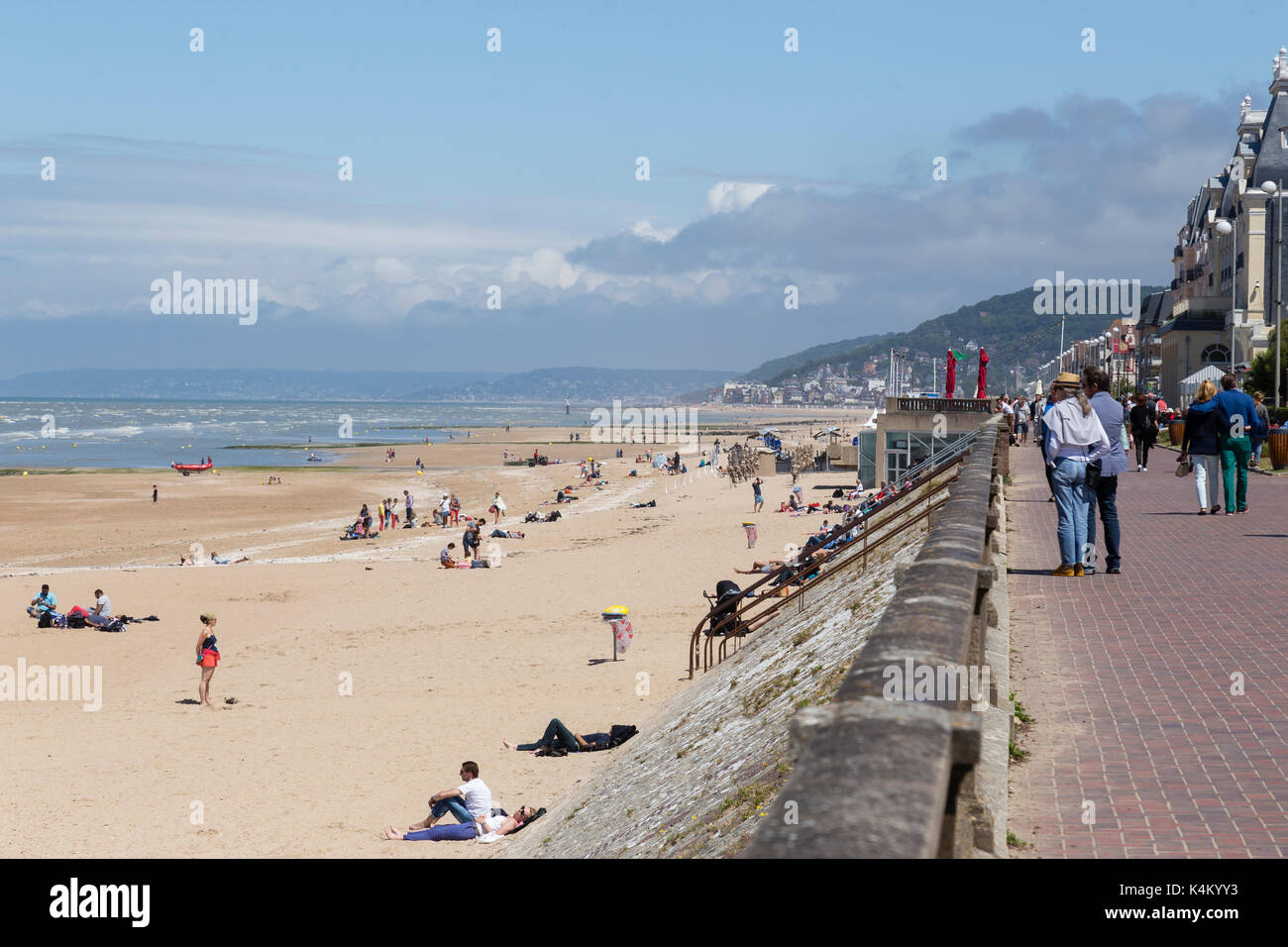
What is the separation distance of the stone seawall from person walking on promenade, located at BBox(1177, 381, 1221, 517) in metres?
4.13

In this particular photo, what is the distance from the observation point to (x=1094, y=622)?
8.54 m

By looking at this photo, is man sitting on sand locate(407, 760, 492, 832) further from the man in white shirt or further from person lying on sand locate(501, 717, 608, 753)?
the man in white shirt

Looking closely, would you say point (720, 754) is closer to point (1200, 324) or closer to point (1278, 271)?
point (1278, 271)

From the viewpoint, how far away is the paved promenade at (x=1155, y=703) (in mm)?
4617

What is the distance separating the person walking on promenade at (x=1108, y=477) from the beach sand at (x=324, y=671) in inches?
227

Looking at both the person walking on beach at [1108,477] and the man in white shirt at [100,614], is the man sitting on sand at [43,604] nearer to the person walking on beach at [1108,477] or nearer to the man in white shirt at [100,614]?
the man in white shirt at [100,614]

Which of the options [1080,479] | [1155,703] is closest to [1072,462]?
[1080,479]

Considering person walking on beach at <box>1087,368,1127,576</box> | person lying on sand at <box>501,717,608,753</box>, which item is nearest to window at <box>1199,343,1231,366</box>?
person walking on beach at <box>1087,368,1127,576</box>

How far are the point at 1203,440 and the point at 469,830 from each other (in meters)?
10.4

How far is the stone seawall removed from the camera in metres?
6.96

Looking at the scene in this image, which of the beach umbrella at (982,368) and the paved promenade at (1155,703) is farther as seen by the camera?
the beach umbrella at (982,368)

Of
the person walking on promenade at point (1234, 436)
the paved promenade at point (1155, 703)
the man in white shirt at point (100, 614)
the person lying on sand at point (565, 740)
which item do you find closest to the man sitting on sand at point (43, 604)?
the man in white shirt at point (100, 614)
